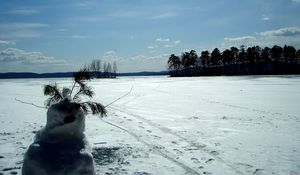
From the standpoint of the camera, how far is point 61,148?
384 cm

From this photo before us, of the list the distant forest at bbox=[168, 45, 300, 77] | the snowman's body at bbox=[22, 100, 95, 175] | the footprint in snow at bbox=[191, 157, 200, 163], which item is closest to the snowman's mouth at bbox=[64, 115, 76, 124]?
the snowman's body at bbox=[22, 100, 95, 175]

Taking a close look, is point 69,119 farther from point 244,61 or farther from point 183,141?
point 244,61

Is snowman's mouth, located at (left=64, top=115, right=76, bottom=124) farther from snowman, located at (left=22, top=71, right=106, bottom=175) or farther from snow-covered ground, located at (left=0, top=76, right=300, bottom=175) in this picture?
A: snow-covered ground, located at (left=0, top=76, right=300, bottom=175)

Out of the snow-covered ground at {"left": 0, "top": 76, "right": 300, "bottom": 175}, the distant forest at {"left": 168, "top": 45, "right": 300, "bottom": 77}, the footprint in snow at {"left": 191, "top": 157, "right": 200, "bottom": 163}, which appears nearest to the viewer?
the snow-covered ground at {"left": 0, "top": 76, "right": 300, "bottom": 175}

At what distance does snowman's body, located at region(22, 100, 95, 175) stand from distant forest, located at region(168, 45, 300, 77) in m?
88.5

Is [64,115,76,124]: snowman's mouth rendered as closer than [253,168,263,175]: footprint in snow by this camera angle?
Yes

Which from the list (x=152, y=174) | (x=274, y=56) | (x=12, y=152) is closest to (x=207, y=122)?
(x=152, y=174)

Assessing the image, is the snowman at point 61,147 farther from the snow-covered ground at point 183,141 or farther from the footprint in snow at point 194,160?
the footprint in snow at point 194,160

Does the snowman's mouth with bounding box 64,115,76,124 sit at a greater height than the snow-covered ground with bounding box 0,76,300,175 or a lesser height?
greater

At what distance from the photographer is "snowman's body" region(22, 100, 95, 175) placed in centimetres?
368

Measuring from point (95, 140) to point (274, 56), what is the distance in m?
97.1

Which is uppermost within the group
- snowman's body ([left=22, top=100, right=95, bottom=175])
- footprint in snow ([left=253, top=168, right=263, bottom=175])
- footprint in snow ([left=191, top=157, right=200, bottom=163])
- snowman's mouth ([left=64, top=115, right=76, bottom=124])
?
snowman's mouth ([left=64, top=115, right=76, bottom=124])

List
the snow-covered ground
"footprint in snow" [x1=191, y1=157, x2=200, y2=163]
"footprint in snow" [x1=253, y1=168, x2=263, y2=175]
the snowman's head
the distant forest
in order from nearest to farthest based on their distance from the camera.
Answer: the snowman's head, "footprint in snow" [x1=253, y1=168, x2=263, y2=175], the snow-covered ground, "footprint in snow" [x1=191, y1=157, x2=200, y2=163], the distant forest

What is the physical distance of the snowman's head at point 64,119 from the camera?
390 cm
